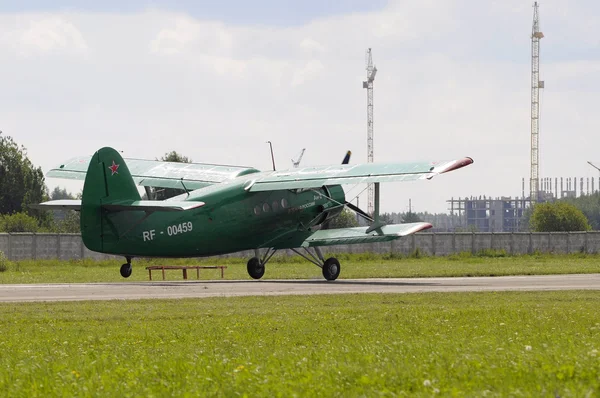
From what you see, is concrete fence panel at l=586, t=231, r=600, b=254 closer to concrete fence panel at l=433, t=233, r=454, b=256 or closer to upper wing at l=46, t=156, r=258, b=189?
concrete fence panel at l=433, t=233, r=454, b=256

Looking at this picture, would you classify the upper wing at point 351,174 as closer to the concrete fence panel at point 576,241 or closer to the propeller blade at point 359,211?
the propeller blade at point 359,211

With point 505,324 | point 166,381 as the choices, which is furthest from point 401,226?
point 166,381

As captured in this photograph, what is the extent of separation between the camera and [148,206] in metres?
30.1

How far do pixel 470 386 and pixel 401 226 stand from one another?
25758mm

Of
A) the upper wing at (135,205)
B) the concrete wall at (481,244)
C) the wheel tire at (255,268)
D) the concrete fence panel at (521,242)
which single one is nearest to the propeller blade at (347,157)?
the wheel tire at (255,268)

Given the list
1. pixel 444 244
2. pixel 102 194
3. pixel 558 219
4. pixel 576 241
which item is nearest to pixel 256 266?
pixel 102 194

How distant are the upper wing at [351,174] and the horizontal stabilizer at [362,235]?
2751 mm

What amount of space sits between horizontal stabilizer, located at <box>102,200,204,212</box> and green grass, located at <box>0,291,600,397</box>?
629cm

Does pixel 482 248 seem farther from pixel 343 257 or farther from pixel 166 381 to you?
pixel 166 381

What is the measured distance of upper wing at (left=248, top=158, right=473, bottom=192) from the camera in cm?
3094

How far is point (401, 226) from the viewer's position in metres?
35.6

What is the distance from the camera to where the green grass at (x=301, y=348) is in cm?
1024

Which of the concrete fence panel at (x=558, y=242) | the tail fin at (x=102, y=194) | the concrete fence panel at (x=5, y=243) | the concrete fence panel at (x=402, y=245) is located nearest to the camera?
the tail fin at (x=102, y=194)

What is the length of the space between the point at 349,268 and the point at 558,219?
106 meters
